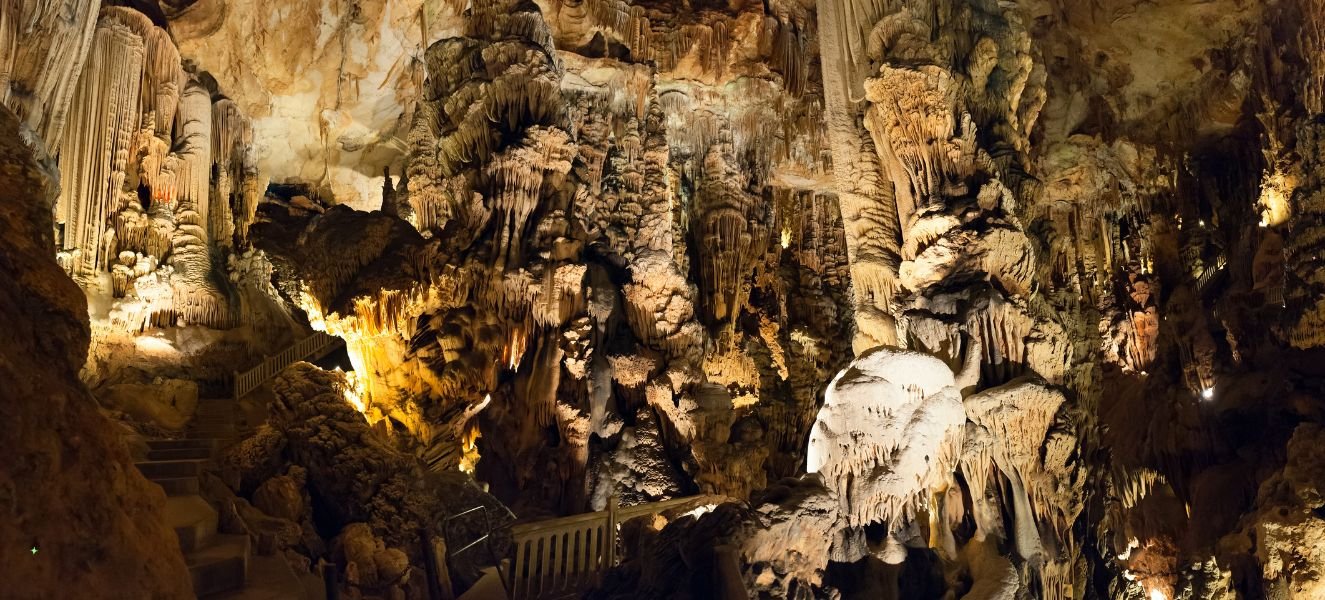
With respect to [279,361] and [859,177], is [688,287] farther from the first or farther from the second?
[279,361]

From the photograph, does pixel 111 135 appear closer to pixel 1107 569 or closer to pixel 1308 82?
pixel 1107 569

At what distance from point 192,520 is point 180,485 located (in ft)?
2.16

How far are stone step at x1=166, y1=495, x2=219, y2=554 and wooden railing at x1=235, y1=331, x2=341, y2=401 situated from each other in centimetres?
680

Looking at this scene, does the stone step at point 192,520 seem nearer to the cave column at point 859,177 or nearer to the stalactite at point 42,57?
the stalactite at point 42,57

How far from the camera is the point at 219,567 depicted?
4.27 m

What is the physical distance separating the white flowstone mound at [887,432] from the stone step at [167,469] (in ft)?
14.5

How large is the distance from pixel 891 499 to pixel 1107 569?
134 inches

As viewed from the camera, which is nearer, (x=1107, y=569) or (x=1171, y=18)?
(x=1107, y=569)

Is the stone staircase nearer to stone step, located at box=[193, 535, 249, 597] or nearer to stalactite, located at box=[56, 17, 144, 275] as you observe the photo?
stone step, located at box=[193, 535, 249, 597]

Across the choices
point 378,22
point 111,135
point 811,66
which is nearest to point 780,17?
point 811,66

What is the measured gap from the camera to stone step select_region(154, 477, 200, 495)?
16.3 ft

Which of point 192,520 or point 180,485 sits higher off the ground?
point 180,485

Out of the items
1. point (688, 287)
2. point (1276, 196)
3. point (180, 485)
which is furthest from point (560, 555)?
point (1276, 196)

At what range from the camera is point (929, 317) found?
7867 millimetres
